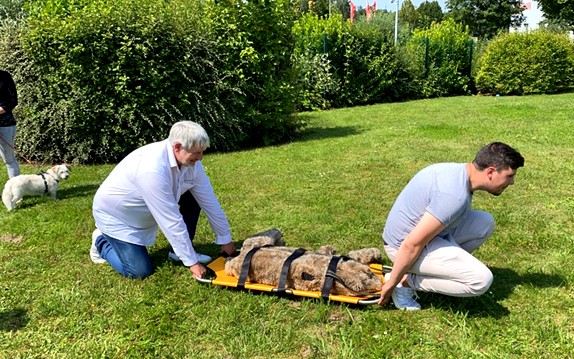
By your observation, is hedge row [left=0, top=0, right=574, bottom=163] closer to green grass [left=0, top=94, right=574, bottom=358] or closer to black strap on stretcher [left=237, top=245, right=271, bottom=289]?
green grass [left=0, top=94, right=574, bottom=358]

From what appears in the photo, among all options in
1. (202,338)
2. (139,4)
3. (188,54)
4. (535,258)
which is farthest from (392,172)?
(139,4)

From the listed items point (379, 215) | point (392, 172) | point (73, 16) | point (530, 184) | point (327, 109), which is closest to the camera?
point (379, 215)

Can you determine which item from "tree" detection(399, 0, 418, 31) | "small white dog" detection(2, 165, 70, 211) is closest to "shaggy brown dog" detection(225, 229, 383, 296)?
"small white dog" detection(2, 165, 70, 211)

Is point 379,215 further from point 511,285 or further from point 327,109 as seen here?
point 327,109

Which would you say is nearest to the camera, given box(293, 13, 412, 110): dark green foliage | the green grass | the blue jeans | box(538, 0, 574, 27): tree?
the green grass

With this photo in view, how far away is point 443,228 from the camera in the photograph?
3062mm

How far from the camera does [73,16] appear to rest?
8141mm

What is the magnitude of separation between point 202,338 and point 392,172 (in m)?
4.86

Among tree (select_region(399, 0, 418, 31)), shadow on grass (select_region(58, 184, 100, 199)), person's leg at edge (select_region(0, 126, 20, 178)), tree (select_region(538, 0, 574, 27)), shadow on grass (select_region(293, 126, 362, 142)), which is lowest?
shadow on grass (select_region(58, 184, 100, 199))

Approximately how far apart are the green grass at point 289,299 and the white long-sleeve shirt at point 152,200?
0.41 meters

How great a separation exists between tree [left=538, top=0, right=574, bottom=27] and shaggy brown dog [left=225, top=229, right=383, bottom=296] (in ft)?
109

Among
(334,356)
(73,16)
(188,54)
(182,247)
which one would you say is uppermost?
(73,16)

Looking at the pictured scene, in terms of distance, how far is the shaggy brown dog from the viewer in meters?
3.54

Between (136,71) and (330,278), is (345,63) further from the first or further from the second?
(330,278)
